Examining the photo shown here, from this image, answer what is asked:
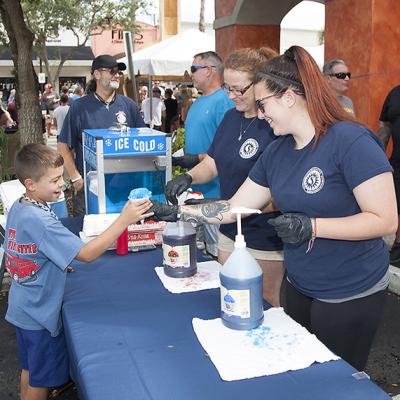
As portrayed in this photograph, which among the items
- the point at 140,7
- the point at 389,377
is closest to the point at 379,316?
the point at 389,377

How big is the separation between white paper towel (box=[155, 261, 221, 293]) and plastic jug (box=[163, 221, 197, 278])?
3cm

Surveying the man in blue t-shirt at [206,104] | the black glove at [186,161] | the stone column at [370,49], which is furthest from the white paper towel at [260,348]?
the stone column at [370,49]

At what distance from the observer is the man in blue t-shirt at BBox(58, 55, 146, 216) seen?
435 centimetres

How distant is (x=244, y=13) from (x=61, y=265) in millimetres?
7090

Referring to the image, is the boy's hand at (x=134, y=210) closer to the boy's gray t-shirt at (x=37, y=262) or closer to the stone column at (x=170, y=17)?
the boy's gray t-shirt at (x=37, y=262)

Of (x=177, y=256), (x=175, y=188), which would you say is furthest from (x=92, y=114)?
(x=177, y=256)

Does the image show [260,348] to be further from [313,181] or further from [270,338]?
[313,181]

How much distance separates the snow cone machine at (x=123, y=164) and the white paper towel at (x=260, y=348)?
1677 millimetres

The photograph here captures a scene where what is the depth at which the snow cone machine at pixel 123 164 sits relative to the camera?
328cm

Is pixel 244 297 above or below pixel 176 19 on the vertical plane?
below

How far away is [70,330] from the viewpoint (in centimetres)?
188

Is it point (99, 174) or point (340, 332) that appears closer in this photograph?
point (340, 332)

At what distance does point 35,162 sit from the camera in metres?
2.32

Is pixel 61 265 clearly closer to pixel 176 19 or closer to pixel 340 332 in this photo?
pixel 340 332
